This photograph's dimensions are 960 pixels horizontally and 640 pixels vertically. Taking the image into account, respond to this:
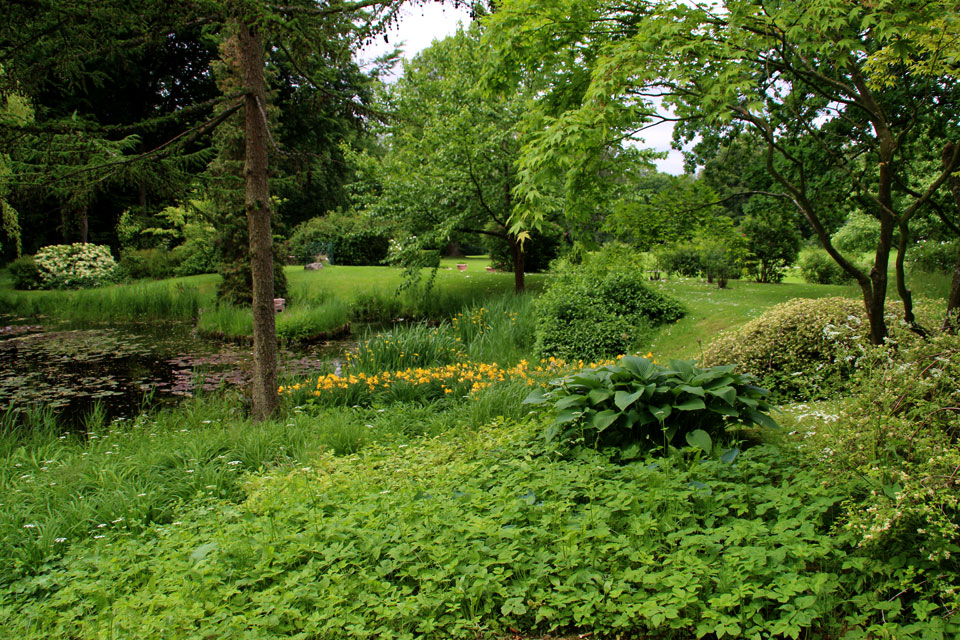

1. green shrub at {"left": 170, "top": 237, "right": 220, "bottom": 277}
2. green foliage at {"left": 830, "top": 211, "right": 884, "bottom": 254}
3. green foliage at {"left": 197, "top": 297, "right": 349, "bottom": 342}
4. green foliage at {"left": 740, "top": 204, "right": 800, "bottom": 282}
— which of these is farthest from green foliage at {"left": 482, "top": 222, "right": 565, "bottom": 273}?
green shrub at {"left": 170, "top": 237, "right": 220, "bottom": 277}

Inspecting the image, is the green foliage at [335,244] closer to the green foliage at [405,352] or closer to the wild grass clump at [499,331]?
the wild grass clump at [499,331]

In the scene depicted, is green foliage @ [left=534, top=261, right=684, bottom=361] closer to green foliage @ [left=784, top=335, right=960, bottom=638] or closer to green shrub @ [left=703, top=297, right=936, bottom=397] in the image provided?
green shrub @ [left=703, top=297, right=936, bottom=397]

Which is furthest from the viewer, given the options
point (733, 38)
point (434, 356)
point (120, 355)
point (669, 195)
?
point (120, 355)

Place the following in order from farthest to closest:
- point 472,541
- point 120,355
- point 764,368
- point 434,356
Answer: point 120,355
point 434,356
point 764,368
point 472,541

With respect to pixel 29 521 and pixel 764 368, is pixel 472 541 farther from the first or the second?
pixel 764 368

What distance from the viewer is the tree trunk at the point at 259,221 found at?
6.09 meters

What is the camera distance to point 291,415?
6262 millimetres

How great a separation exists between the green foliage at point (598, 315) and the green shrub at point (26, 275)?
17.6 meters

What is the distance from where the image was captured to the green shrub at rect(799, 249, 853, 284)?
658 inches

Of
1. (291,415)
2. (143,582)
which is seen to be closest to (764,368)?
(291,415)

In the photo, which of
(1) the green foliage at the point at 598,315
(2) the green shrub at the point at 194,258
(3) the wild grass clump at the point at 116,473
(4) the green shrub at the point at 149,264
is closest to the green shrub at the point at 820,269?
(1) the green foliage at the point at 598,315

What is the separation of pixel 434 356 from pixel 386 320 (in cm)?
636

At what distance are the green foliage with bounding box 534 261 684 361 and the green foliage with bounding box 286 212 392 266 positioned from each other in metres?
14.0

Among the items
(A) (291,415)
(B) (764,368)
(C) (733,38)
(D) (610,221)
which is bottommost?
(A) (291,415)
